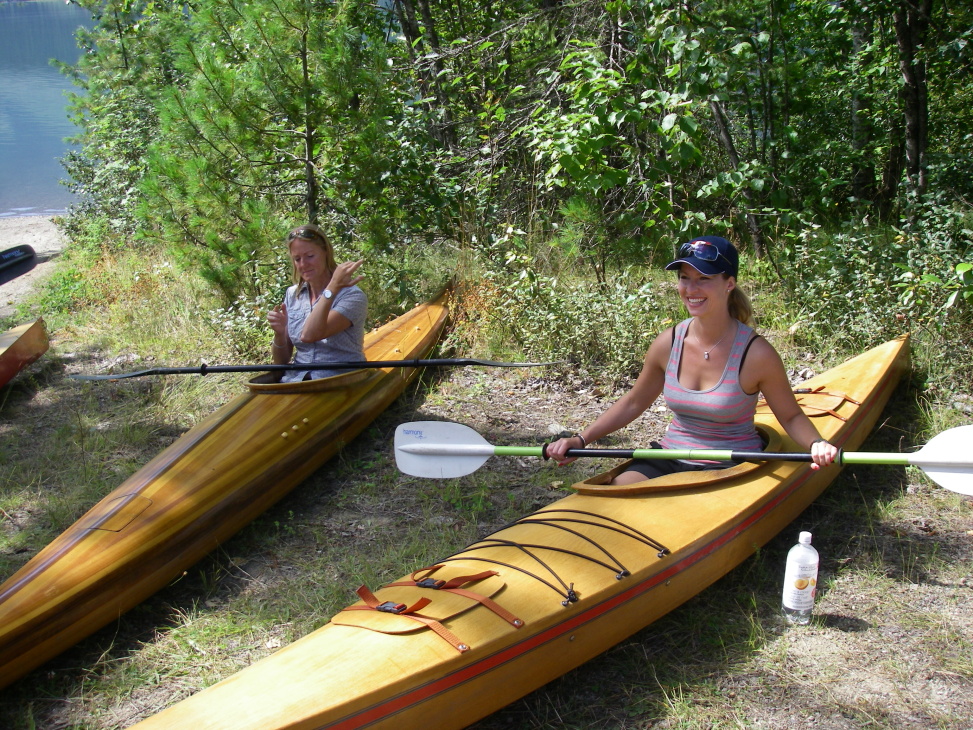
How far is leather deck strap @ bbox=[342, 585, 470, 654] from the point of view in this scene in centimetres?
219

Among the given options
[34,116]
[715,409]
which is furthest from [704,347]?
[34,116]

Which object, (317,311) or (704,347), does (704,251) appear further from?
(317,311)

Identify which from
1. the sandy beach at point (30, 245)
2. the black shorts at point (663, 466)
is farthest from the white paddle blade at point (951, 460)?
the sandy beach at point (30, 245)

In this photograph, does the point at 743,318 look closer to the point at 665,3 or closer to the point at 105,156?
the point at 665,3

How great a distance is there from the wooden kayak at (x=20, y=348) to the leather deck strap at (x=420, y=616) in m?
4.09

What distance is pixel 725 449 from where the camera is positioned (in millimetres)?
2963

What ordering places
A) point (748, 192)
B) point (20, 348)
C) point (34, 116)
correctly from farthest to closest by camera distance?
point (34, 116), point (748, 192), point (20, 348)

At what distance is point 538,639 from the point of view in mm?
2316

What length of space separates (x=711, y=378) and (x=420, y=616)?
1337mm

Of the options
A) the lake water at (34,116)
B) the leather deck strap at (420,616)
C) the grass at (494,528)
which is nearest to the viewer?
the leather deck strap at (420,616)

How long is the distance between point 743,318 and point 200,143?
447cm

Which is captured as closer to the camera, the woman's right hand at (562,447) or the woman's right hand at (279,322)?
the woman's right hand at (562,447)

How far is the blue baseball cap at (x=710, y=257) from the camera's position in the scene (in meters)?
2.72

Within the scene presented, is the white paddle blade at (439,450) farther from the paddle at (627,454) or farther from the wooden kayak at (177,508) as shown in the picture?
the wooden kayak at (177,508)
